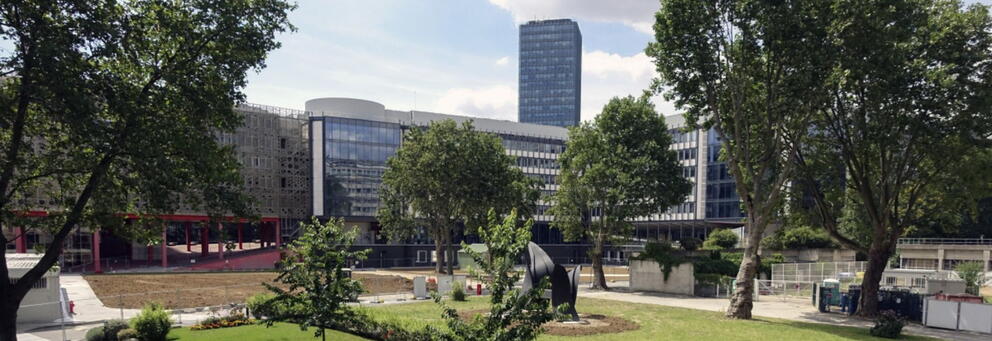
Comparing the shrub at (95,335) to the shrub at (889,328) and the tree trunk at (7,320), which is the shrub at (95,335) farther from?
the shrub at (889,328)

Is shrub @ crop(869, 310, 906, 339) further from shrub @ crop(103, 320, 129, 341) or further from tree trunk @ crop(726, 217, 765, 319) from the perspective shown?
shrub @ crop(103, 320, 129, 341)

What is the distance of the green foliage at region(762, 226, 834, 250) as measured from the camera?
216ft

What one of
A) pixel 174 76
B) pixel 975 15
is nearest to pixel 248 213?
pixel 174 76

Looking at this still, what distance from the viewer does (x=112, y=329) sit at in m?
21.5

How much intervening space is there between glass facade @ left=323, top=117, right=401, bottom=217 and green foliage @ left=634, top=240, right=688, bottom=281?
145ft

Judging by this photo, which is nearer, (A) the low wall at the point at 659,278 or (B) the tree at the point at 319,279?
(B) the tree at the point at 319,279

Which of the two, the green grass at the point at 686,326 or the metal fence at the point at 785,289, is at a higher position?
the green grass at the point at 686,326

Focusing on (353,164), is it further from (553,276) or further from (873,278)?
(873,278)

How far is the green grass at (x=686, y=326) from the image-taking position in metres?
22.8

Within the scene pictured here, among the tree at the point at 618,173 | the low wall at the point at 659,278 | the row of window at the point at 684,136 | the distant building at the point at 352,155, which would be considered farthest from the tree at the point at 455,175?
the row of window at the point at 684,136

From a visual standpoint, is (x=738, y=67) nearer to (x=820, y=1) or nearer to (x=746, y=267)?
(x=820, y=1)

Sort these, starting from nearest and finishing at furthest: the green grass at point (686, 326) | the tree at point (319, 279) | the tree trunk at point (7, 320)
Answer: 1. the tree trunk at point (7, 320)
2. the tree at point (319, 279)
3. the green grass at point (686, 326)

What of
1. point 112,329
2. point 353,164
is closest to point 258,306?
point 112,329

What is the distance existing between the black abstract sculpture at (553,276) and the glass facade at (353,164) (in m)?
54.3
